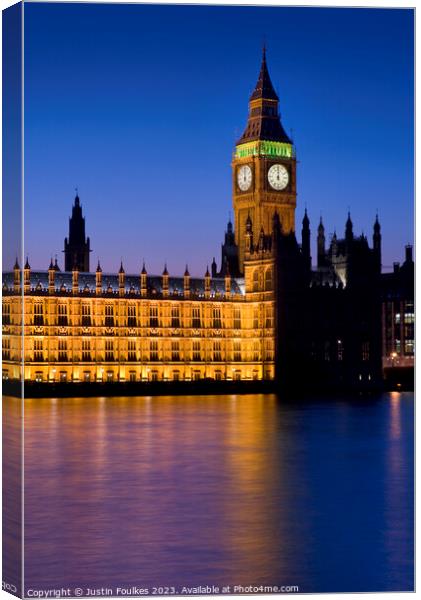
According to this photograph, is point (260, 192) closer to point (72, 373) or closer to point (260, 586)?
point (72, 373)

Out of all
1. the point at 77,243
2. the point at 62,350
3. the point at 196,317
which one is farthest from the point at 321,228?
the point at 62,350

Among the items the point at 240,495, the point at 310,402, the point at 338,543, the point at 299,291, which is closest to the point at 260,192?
the point at 299,291

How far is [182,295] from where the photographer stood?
6738 centimetres

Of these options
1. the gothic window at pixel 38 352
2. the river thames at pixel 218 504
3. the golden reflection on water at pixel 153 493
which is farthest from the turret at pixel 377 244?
the river thames at pixel 218 504

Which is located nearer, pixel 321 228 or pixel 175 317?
pixel 175 317

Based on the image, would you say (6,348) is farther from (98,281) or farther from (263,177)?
(263,177)

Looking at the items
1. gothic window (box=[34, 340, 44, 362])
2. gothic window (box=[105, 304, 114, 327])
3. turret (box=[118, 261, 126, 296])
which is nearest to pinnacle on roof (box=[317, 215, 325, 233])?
turret (box=[118, 261, 126, 296])

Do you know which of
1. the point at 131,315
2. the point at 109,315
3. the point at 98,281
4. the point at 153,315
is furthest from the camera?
the point at 153,315

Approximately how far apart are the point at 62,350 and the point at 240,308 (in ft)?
38.8

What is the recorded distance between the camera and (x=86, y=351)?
63.4 m

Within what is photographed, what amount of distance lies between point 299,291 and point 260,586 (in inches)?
2294

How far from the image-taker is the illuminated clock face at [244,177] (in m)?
75.6

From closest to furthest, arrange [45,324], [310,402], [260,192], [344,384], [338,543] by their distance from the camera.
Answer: [338,543], [310,402], [45,324], [344,384], [260,192]

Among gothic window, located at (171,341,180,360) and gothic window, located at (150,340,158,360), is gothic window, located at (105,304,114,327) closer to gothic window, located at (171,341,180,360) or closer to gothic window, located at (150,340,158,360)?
gothic window, located at (150,340,158,360)
